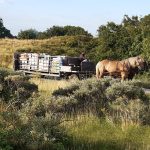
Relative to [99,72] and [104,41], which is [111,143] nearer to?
[99,72]

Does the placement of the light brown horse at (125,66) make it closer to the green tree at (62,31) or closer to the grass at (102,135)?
the grass at (102,135)

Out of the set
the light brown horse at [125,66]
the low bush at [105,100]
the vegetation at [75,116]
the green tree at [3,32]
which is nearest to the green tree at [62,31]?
the green tree at [3,32]

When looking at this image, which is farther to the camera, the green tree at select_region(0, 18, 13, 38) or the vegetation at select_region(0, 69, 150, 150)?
the green tree at select_region(0, 18, 13, 38)

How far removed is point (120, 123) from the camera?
14.1 meters

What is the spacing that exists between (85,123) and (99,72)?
765 inches

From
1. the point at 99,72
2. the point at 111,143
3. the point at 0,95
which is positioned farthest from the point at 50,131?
the point at 99,72

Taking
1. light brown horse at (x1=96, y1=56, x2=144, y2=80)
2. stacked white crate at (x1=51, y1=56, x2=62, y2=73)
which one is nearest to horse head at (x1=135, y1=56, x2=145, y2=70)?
light brown horse at (x1=96, y1=56, x2=144, y2=80)

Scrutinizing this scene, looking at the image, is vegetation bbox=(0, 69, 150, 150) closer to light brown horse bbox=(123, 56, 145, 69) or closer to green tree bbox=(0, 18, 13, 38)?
light brown horse bbox=(123, 56, 145, 69)

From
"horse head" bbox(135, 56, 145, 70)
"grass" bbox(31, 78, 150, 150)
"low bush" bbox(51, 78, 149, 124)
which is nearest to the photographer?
"grass" bbox(31, 78, 150, 150)

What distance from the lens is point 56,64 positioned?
38.0 meters

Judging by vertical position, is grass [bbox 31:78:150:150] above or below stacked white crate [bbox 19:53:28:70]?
below

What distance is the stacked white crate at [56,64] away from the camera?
3766cm

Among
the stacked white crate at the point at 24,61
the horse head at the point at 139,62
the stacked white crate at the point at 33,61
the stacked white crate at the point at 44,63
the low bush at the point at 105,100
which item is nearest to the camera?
the low bush at the point at 105,100

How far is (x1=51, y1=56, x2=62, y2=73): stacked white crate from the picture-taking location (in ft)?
124
